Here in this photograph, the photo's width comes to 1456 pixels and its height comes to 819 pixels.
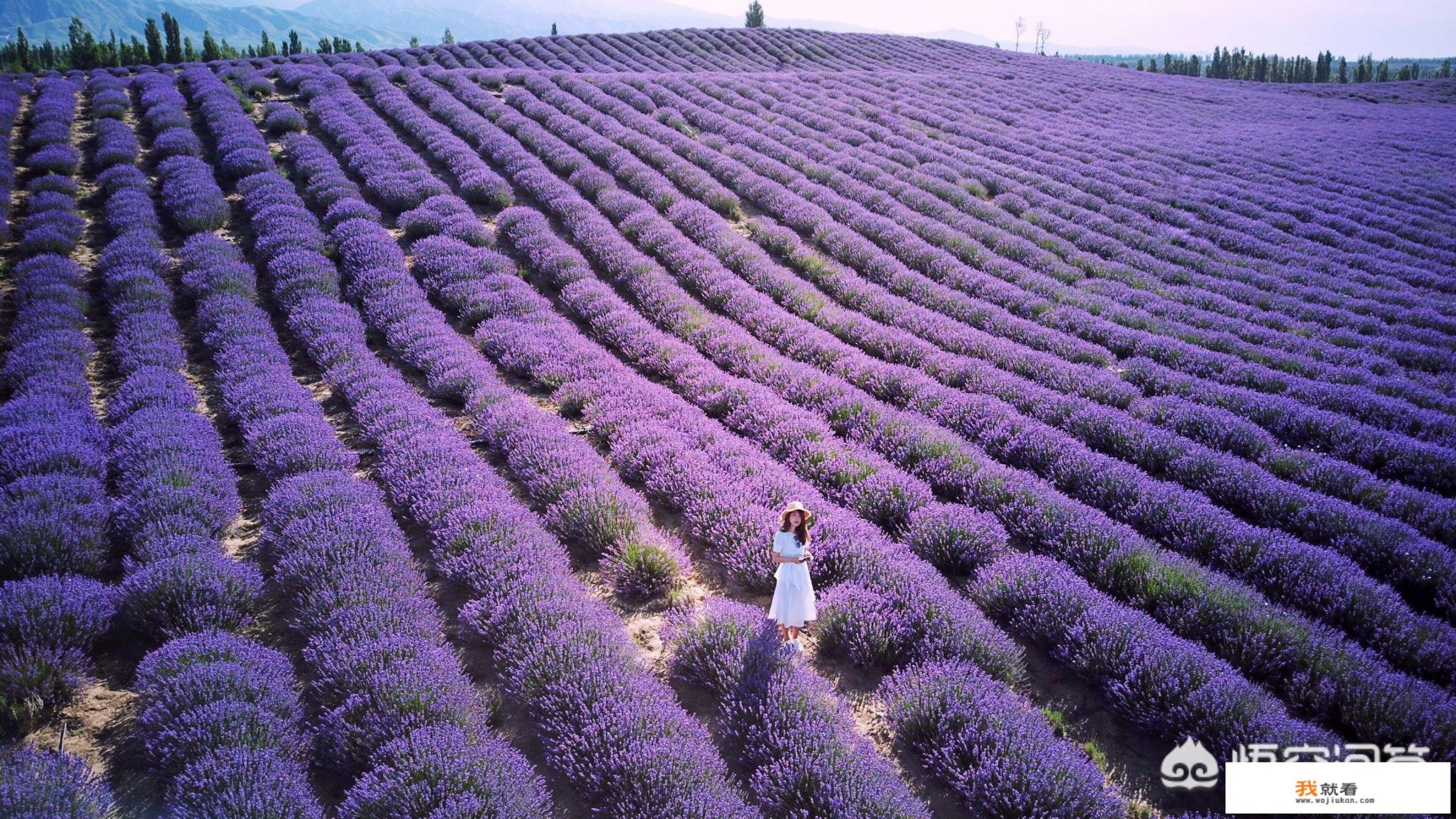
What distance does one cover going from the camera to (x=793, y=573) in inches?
160

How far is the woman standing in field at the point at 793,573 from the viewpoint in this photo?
4027 millimetres

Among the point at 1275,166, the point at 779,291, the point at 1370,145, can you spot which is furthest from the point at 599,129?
the point at 1370,145

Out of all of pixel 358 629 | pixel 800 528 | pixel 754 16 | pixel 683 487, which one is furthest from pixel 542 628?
pixel 754 16

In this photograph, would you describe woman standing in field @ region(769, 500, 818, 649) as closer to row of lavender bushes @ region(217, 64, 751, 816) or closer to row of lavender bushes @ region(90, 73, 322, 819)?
row of lavender bushes @ region(217, 64, 751, 816)

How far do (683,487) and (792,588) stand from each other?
5.40 ft

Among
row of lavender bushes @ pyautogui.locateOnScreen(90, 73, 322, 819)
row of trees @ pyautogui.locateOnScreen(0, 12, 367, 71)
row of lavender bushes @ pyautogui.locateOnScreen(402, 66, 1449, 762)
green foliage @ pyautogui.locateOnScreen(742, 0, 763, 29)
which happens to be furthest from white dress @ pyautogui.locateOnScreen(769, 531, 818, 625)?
green foliage @ pyautogui.locateOnScreen(742, 0, 763, 29)

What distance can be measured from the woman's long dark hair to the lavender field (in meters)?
0.57

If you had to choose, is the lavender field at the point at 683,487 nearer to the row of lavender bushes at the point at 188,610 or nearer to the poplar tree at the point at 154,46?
the row of lavender bushes at the point at 188,610

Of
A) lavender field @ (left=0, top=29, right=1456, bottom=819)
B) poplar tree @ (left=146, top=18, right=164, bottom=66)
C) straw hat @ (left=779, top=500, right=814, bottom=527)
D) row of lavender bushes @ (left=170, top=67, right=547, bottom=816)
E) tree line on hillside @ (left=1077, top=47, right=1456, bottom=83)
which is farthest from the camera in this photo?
tree line on hillside @ (left=1077, top=47, right=1456, bottom=83)

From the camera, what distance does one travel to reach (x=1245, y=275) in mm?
10711

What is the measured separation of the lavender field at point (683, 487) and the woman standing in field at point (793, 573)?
0.22m

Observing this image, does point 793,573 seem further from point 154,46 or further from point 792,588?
point 154,46

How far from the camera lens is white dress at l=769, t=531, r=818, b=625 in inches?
158

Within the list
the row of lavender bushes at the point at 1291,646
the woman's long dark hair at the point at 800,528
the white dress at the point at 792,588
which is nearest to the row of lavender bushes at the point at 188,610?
the white dress at the point at 792,588
